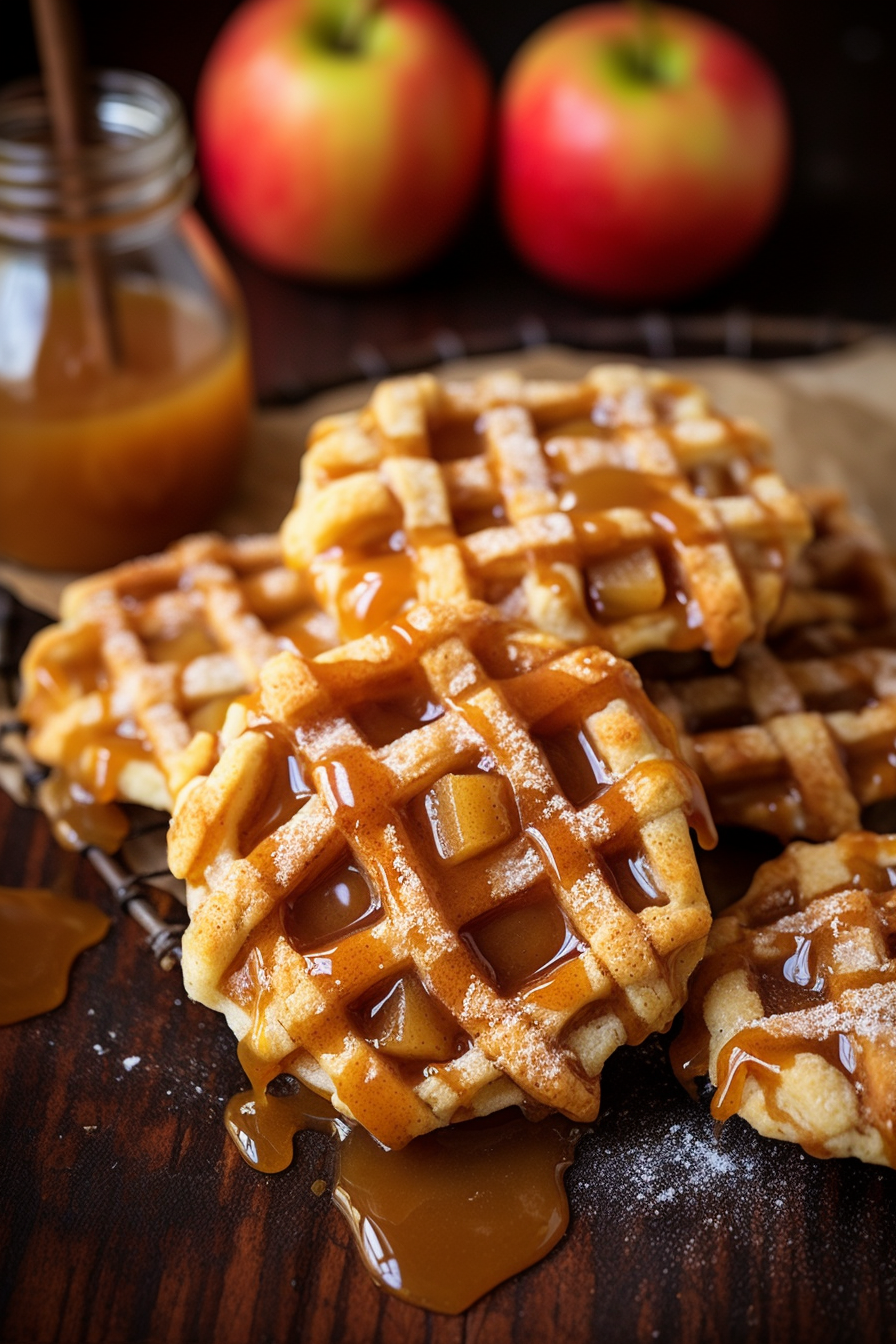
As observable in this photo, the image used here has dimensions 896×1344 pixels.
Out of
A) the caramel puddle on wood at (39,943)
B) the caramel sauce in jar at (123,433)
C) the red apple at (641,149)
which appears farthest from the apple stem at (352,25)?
the caramel puddle on wood at (39,943)

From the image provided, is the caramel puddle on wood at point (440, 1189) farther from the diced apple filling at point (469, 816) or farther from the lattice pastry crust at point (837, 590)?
the lattice pastry crust at point (837, 590)

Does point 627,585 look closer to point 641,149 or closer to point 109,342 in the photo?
point 109,342

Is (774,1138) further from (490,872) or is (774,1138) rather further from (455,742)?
(455,742)

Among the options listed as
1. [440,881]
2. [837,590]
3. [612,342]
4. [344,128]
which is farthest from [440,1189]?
[344,128]

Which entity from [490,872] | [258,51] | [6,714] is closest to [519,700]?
[490,872]

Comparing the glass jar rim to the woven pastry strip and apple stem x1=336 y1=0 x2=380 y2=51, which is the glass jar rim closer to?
apple stem x1=336 y1=0 x2=380 y2=51
